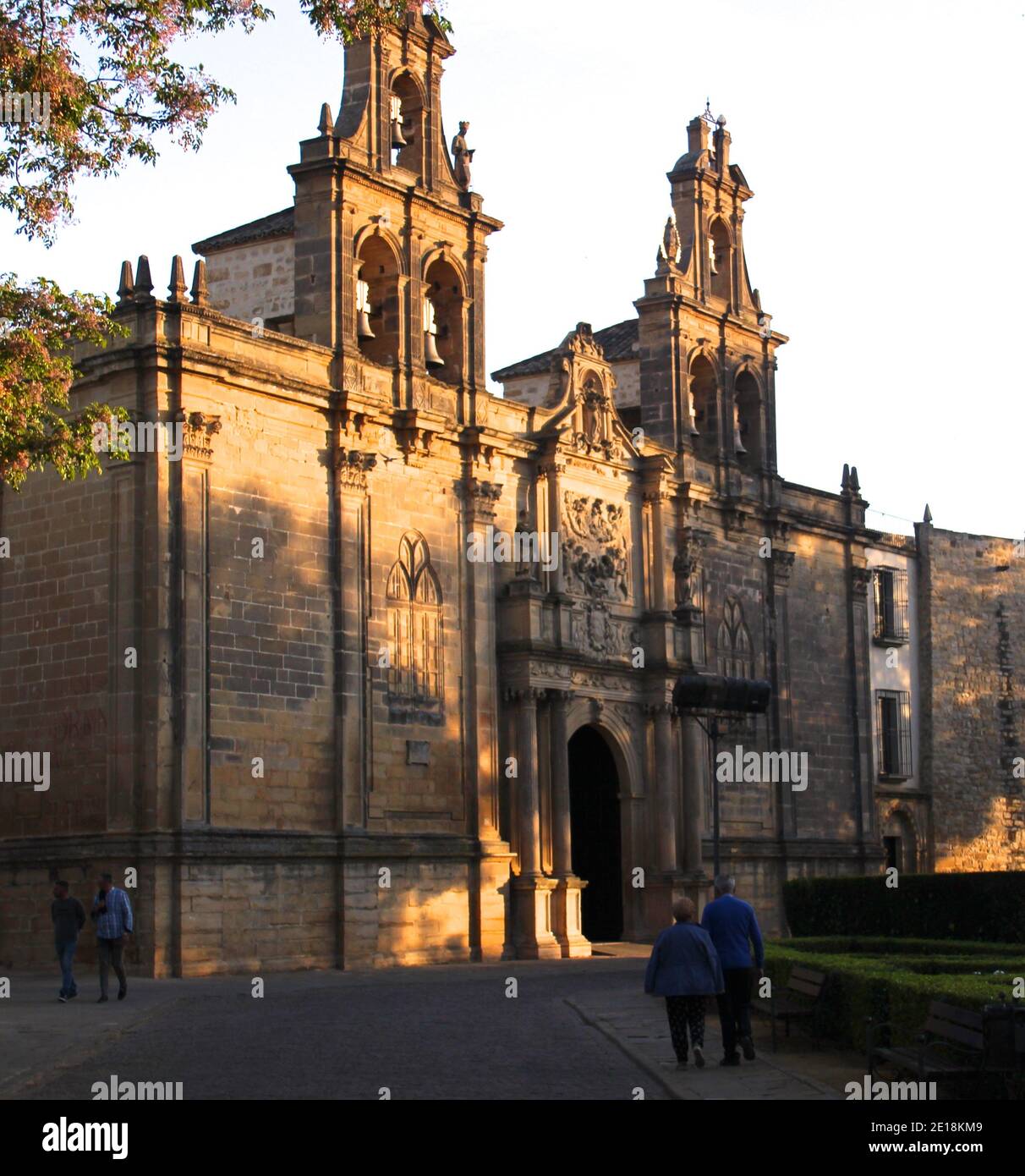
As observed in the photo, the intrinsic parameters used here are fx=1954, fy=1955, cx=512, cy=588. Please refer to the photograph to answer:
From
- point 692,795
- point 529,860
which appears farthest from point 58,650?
point 692,795

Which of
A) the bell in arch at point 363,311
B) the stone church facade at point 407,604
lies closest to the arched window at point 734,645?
the stone church facade at point 407,604

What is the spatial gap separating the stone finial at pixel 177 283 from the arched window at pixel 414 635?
5.97 metres

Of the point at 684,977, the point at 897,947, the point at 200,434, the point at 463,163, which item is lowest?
the point at 897,947

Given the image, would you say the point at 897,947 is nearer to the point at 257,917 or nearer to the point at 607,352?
the point at 257,917

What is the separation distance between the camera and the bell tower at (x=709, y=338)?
4088 centimetres

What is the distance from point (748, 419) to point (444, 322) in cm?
1078

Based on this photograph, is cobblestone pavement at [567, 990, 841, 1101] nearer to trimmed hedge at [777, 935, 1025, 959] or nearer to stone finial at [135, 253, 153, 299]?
trimmed hedge at [777, 935, 1025, 959]

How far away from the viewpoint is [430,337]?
34656 mm

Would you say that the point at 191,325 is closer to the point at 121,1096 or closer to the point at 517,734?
the point at 517,734

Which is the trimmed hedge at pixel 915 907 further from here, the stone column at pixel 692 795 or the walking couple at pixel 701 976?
the walking couple at pixel 701 976

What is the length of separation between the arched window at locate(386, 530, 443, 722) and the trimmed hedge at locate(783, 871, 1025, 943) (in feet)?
22.7

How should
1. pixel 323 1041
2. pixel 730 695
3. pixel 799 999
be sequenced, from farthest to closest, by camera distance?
pixel 730 695
pixel 323 1041
pixel 799 999
